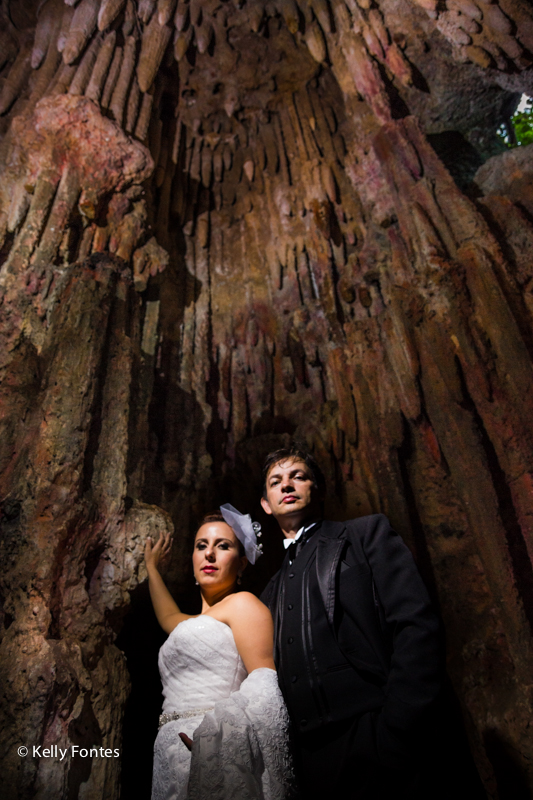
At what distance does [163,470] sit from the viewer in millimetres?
5332

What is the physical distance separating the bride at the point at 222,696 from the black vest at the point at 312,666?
0.35 ft

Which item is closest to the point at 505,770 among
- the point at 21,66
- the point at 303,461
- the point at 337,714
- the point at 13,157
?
the point at 337,714

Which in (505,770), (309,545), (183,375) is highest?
(183,375)

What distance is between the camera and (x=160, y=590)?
272 centimetres

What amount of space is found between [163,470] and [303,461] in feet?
10.0

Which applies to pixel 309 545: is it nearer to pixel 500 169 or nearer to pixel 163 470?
pixel 163 470

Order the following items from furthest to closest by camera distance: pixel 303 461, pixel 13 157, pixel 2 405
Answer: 1. pixel 13 157
2. pixel 2 405
3. pixel 303 461

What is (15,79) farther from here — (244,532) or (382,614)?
(382,614)

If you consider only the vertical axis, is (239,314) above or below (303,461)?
above

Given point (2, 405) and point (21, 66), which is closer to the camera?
point (2, 405)

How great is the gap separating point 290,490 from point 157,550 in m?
1.07

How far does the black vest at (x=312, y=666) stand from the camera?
1.83m

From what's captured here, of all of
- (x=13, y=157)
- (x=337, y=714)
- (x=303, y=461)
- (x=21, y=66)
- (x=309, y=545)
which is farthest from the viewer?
(x=21, y=66)

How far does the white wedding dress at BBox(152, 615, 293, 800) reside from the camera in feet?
5.36
